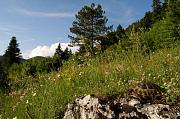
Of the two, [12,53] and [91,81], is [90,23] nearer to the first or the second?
[12,53]

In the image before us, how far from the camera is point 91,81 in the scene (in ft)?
30.0

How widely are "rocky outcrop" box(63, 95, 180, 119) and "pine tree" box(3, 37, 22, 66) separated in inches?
2650

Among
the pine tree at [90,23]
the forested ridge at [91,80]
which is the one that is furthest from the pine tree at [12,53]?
the forested ridge at [91,80]

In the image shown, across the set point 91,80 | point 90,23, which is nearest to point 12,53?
point 90,23

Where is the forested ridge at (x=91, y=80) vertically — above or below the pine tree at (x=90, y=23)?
below

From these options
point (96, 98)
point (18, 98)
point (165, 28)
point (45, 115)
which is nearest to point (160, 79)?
point (96, 98)

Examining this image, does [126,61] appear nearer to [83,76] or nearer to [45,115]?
[83,76]

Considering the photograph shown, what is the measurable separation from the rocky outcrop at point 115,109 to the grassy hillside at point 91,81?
355mm

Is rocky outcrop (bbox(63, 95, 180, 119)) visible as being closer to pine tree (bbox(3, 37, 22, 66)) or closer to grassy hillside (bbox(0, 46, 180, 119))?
grassy hillside (bbox(0, 46, 180, 119))

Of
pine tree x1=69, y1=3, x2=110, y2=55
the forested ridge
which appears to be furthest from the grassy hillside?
pine tree x1=69, y1=3, x2=110, y2=55

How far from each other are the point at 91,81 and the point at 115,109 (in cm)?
256

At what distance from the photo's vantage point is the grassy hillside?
25.7 feet

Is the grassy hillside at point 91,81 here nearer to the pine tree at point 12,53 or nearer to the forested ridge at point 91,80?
the forested ridge at point 91,80

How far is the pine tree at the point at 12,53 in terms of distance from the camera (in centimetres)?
7344
